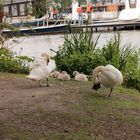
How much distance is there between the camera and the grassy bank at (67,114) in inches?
219

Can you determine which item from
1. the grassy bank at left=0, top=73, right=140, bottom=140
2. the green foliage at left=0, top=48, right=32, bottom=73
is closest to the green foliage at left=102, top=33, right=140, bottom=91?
the grassy bank at left=0, top=73, right=140, bottom=140

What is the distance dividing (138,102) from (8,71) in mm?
4311

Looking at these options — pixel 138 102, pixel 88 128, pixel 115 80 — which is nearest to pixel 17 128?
pixel 88 128

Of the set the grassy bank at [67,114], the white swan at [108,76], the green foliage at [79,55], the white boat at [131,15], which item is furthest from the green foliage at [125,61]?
the white boat at [131,15]

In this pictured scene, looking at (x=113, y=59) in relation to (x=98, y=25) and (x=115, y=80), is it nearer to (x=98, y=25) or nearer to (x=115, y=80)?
(x=115, y=80)

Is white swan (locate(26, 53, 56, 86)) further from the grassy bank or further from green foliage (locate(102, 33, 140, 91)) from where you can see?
green foliage (locate(102, 33, 140, 91))

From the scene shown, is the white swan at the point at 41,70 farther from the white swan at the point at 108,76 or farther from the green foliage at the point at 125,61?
the green foliage at the point at 125,61

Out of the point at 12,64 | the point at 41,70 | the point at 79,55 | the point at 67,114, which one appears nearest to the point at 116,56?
the point at 79,55

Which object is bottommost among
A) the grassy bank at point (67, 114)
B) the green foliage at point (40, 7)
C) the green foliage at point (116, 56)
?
the grassy bank at point (67, 114)

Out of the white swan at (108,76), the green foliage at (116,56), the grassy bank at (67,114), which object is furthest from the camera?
the green foliage at (116,56)

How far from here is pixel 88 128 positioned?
5801 mm

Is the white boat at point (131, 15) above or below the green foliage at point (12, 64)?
below

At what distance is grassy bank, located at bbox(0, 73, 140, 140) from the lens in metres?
5.56

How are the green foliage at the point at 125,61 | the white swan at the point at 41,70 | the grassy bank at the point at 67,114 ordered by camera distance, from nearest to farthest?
the grassy bank at the point at 67,114
the white swan at the point at 41,70
the green foliage at the point at 125,61
